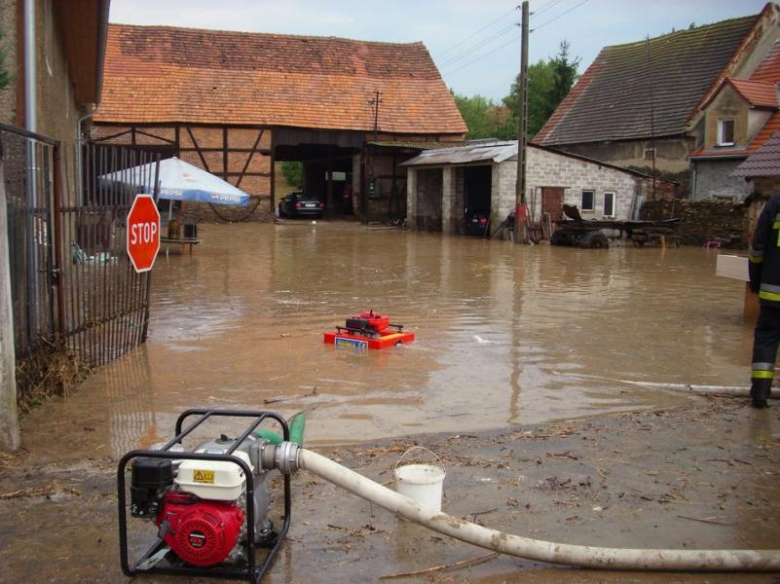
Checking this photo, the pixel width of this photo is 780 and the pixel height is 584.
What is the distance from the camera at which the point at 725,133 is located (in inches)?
1113

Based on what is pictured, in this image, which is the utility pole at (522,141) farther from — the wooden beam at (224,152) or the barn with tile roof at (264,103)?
the wooden beam at (224,152)

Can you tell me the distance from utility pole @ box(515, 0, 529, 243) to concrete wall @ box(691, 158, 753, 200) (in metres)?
7.33

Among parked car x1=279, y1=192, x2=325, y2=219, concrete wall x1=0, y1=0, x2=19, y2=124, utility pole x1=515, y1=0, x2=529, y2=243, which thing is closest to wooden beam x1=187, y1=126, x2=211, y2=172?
parked car x1=279, y1=192, x2=325, y2=219

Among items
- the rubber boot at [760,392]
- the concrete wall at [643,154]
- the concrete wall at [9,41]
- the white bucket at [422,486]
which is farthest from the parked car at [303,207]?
the white bucket at [422,486]

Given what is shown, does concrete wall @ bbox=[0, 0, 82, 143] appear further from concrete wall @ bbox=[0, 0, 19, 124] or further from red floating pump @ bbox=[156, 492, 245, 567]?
red floating pump @ bbox=[156, 492, 245, 567]

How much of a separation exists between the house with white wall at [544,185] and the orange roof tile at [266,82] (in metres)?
6.74

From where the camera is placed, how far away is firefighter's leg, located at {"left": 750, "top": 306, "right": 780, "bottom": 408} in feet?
21.5

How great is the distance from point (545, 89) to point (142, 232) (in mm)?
58413

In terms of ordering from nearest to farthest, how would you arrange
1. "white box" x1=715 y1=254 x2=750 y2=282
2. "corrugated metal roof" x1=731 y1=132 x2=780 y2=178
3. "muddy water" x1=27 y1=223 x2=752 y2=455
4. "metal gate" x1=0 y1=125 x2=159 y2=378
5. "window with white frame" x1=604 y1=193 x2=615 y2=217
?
"metal gate" x1=0 y1=125 x2=159 y2=378 → "muddy water" x1=27 y1=223 x2=752 y2=455 → "white box" x1=715 y1=254 x2=750 y2=282 → "corrugated metal roof" x1=731 y1=132 x2=780 y2=178 → "window with white frame" x1=604 y1=193 x2=615 y2=217

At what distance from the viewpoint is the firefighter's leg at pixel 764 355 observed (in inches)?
258

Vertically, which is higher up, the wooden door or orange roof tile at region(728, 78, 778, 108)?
orange roof tile at region(728, 78, 778, 108)

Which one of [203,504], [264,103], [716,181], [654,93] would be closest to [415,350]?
[203,504]

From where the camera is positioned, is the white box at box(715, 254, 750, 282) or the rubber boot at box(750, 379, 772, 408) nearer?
the rubber boot at box(750, 379, 772, 408)

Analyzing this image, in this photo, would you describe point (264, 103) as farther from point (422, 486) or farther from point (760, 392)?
point (422, 486)
